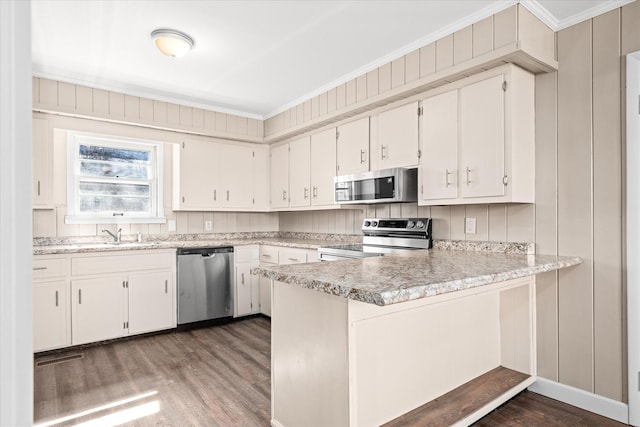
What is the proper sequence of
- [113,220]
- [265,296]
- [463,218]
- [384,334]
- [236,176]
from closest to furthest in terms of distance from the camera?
[384,334]
[463,218]
[113,220]
[265,296]
[236,176]

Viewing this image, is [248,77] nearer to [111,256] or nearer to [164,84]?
[164,84]

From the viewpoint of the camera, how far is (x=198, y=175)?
177 inches

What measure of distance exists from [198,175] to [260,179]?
84 cm

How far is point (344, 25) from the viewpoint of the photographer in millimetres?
2688

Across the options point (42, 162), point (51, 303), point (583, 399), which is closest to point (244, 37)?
point (42, 162)

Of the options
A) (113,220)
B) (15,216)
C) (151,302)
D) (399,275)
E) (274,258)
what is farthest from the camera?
(274,258)

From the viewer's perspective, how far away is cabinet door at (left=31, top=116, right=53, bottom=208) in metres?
3.47

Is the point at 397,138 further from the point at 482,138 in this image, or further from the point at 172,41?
the point at 172,41

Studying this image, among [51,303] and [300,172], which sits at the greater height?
[300,172]

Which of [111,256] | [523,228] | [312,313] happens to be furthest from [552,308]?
[111,256]

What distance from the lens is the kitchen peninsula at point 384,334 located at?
1566 mm

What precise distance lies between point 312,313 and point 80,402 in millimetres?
1842

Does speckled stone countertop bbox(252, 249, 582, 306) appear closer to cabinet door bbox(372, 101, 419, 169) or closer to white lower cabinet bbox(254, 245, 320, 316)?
cabinet door bbox(372, 101, 419, 169)

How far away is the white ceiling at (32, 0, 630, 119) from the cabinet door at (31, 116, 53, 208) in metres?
0.49
